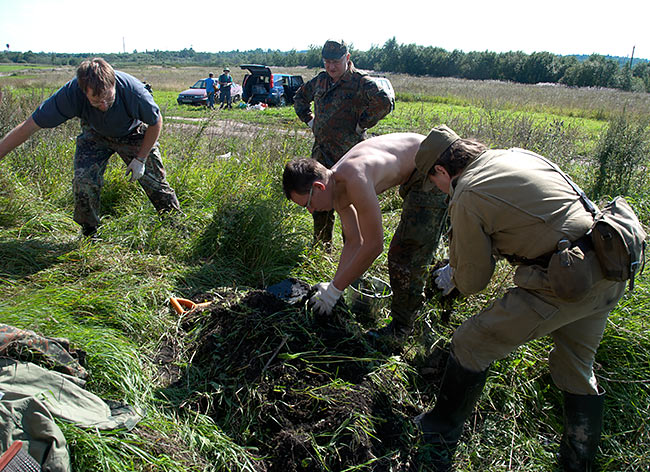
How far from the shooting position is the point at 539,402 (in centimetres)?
251

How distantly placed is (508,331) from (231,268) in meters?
2.56

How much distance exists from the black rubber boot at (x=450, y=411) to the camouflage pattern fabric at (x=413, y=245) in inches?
31.4

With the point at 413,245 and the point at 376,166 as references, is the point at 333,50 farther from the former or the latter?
the point at 413,245

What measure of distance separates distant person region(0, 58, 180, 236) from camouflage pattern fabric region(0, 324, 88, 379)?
195 cm

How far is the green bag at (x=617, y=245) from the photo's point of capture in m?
1.68

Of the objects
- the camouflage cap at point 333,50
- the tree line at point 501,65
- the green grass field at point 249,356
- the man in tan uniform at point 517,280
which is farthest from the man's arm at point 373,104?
the tree line at point 501,65

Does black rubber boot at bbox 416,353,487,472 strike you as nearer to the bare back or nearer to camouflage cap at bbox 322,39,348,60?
the bare back

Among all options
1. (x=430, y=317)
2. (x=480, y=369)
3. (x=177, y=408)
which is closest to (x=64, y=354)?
(x=177, y=408)

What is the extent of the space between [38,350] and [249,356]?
1090 millimetres

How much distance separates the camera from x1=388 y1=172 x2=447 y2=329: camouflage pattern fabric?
2771 millimetres

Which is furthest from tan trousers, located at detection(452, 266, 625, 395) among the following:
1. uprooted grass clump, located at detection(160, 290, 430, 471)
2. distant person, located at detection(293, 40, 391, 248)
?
distant person, located at detection(293, 40, 391, 248)

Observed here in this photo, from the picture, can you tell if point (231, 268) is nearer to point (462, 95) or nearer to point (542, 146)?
→ point (542, 146)

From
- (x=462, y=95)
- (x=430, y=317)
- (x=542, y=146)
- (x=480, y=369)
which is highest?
(x=462, y=95)

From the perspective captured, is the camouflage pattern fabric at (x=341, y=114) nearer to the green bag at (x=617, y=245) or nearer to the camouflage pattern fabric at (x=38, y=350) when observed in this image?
the camouflage pattern fabric at (x=38, y=350)
